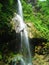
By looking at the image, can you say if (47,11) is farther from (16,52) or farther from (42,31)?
(16,52)

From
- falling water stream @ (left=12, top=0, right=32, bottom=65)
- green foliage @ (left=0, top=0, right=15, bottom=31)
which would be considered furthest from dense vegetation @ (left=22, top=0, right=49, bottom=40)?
green foliage @ (left=0, top=0, right=15, bottom=31)

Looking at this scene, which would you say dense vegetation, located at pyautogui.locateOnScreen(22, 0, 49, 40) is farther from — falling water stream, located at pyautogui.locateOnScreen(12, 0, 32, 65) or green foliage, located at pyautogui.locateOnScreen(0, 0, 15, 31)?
green foliage, located at pyautogui.locateOnScreen(0, 0, 15, 31)

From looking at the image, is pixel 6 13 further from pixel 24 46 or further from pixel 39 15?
pixel 39 15

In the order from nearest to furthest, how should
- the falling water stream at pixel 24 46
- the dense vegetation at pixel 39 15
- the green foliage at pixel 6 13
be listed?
the green foliage at pixel 6 13
the falling water stream at pixel 24 46
the dense vegetation at pixel 39 15

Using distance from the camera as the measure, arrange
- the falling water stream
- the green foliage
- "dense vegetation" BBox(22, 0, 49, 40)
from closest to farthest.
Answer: the green foliage → the falling water stream → "dense vegetation" BBox(22, 0, 49, 40)

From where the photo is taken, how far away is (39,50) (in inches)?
543

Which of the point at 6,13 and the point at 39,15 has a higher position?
the point at 6,13

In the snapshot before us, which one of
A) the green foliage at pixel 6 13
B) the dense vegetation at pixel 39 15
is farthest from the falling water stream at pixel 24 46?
the dense vegetation at pixel 39 15

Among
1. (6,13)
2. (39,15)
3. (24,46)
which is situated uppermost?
(6,13)

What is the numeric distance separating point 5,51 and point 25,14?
411cm

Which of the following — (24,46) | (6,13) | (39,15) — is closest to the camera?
(6,13)

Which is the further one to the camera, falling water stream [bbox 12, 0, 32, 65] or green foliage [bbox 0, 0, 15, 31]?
falling water stream [bbox 12, 0, 32, 65]

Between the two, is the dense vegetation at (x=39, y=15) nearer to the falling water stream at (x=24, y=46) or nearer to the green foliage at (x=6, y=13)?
the falling water stream at (x=24, y=46)

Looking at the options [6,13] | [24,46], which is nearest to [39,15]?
[24,46]
